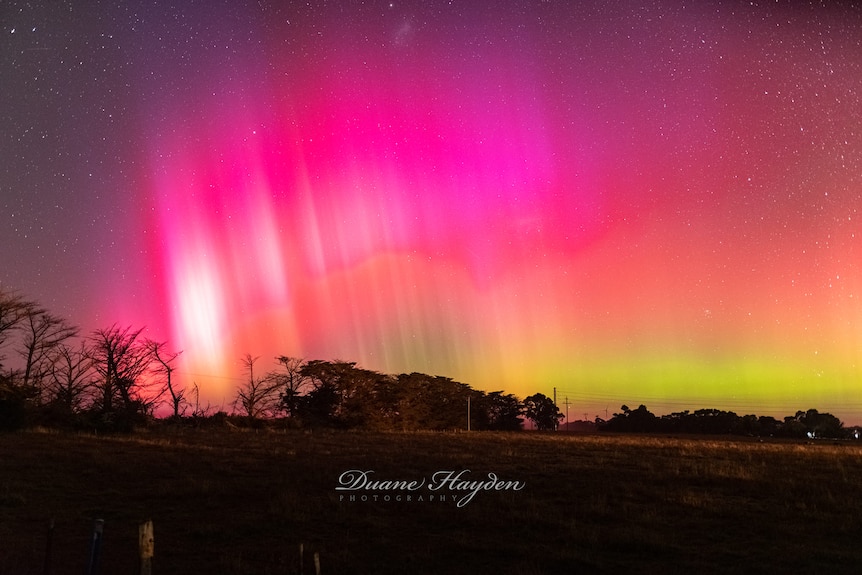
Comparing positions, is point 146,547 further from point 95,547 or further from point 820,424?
point 820,424

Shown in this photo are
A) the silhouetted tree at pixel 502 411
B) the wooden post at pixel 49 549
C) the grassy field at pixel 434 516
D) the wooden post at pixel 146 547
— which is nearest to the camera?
the wooden post at pixel 146 547

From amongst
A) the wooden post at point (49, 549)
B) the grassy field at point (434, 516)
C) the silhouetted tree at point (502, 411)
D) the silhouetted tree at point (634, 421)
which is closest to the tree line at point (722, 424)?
the silhouetted tree at point (634, 421)

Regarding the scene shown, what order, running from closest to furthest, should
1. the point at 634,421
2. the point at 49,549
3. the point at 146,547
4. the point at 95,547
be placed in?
the point at 146,547 < the point at 95,547 < the point at 49,549 < the point at 634,421

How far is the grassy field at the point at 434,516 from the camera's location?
11.4 metres

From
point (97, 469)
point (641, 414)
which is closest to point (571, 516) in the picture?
point (97, 469)

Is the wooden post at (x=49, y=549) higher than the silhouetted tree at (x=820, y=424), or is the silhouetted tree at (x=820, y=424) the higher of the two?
the wooden post at (x=49, y=549)

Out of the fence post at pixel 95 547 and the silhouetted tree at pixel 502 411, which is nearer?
the fence post at pixel 95 547

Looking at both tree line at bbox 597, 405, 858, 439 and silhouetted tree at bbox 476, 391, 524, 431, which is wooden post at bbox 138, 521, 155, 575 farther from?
tree line at bbox 597, 405, 858, 439

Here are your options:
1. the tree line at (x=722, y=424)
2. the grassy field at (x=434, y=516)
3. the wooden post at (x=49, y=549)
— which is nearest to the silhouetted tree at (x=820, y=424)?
the tree line at (x=722, y=424)

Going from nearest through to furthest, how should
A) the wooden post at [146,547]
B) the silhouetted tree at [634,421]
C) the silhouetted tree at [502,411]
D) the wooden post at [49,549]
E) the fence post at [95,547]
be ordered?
the wooden post at [146,547], the fence post at [95,547], the wooden post at [49,549], the silhouetted tree at [502,411], the silhouetted tree at [634,421]

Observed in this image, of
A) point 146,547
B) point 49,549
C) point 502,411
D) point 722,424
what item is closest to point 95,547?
point 146,547

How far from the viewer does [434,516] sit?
15016mm

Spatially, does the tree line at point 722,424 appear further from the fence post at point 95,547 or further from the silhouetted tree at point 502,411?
the fence post at point 95,547

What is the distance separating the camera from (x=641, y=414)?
10062 cm
